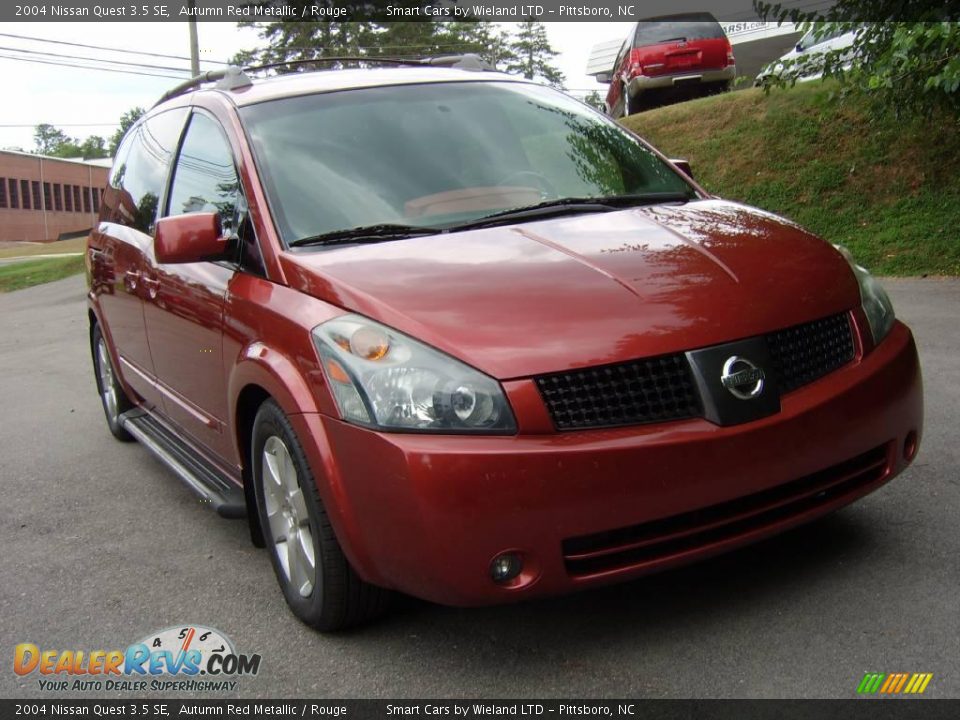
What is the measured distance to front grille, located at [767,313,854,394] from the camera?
2996 millimetres

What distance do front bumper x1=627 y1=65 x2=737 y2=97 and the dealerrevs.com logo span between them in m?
15.2

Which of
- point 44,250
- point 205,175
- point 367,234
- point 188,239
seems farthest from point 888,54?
point 44,250

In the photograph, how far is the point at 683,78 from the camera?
17.1 m

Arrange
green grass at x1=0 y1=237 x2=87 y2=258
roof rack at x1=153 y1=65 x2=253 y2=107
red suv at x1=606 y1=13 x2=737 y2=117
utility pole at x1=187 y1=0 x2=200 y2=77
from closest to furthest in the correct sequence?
roof rack at x1=153 y1=65 x2=253 y2=107 < red suv at x1=606 y1=13 x2=737 y2=117 < utility pole at x1=187 y1=0 x2=200 y2=77 < green grass at x1=0 y1=237 x2=87 y2=258

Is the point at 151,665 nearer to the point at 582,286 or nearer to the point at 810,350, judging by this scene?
the point at 582,286

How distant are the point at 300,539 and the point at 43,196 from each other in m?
73.9

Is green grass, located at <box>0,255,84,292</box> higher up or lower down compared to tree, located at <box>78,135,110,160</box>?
higher up

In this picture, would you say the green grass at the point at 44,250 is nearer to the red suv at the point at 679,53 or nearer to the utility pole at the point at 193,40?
the utility pole at the point at 193,40

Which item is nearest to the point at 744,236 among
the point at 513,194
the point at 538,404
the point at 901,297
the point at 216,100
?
the point at 513,194

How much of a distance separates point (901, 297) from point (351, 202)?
6852mm

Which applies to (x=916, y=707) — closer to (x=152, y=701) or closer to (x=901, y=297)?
(x=152, y=701)

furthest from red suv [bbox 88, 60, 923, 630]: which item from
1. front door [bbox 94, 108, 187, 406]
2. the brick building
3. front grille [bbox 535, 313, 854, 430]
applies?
the brick building

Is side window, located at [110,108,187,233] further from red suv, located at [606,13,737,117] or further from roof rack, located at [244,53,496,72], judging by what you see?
red suv, located at [606,13,737,117]

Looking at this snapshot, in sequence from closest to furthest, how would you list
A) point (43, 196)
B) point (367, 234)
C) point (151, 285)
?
1. point (367, 234)
2. point (151, 285)
3. point (43, 196)
